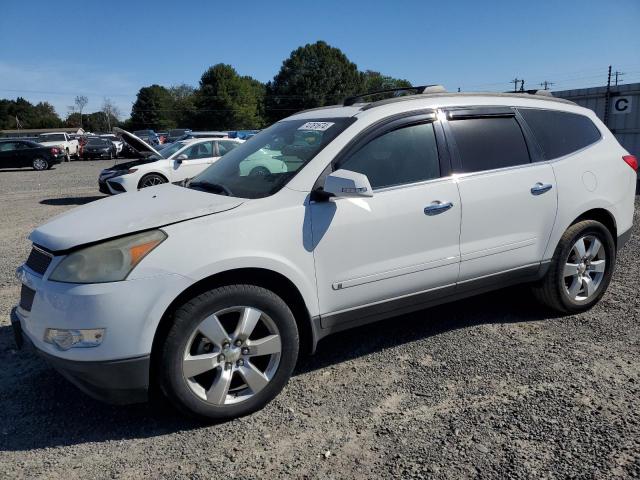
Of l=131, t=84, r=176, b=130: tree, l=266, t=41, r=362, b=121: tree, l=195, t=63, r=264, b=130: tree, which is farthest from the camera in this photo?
l=131, t=84, r=176, b=130: tree

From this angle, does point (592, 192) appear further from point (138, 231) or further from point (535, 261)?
point (138, 231)

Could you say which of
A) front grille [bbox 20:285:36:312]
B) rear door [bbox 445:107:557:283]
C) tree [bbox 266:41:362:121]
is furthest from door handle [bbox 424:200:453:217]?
tree [bbox 266:41:362:121]

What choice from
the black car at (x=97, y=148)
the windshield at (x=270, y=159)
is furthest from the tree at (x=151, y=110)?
the windshield at (x=270, y=159)

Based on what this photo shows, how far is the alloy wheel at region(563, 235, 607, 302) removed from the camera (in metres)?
4.28

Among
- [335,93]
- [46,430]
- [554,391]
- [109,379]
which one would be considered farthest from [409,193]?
[335,93]

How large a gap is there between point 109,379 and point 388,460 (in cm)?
147

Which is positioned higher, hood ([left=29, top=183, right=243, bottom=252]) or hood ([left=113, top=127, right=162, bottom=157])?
hood ([left=113, top=127, right=162, bottom=157])

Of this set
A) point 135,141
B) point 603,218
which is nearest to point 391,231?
point 603,218

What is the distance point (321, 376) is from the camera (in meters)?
3.53

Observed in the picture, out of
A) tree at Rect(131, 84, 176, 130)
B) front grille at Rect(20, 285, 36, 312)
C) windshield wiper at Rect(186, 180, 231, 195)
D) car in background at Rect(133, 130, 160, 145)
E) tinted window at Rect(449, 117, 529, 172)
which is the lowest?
front grille at Rect(20, 285, 36, 312)

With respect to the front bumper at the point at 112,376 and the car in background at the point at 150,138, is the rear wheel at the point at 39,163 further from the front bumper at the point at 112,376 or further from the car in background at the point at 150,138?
the front bumper at the point at 112,376

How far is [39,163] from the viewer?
83.0 ft

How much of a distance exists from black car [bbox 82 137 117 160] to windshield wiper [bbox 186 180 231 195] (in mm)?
33049

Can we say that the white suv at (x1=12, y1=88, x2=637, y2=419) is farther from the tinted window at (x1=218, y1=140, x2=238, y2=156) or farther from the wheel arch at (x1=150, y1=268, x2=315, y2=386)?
the tinted window at (x1=218, y1=140, x2=238, y2=156)
